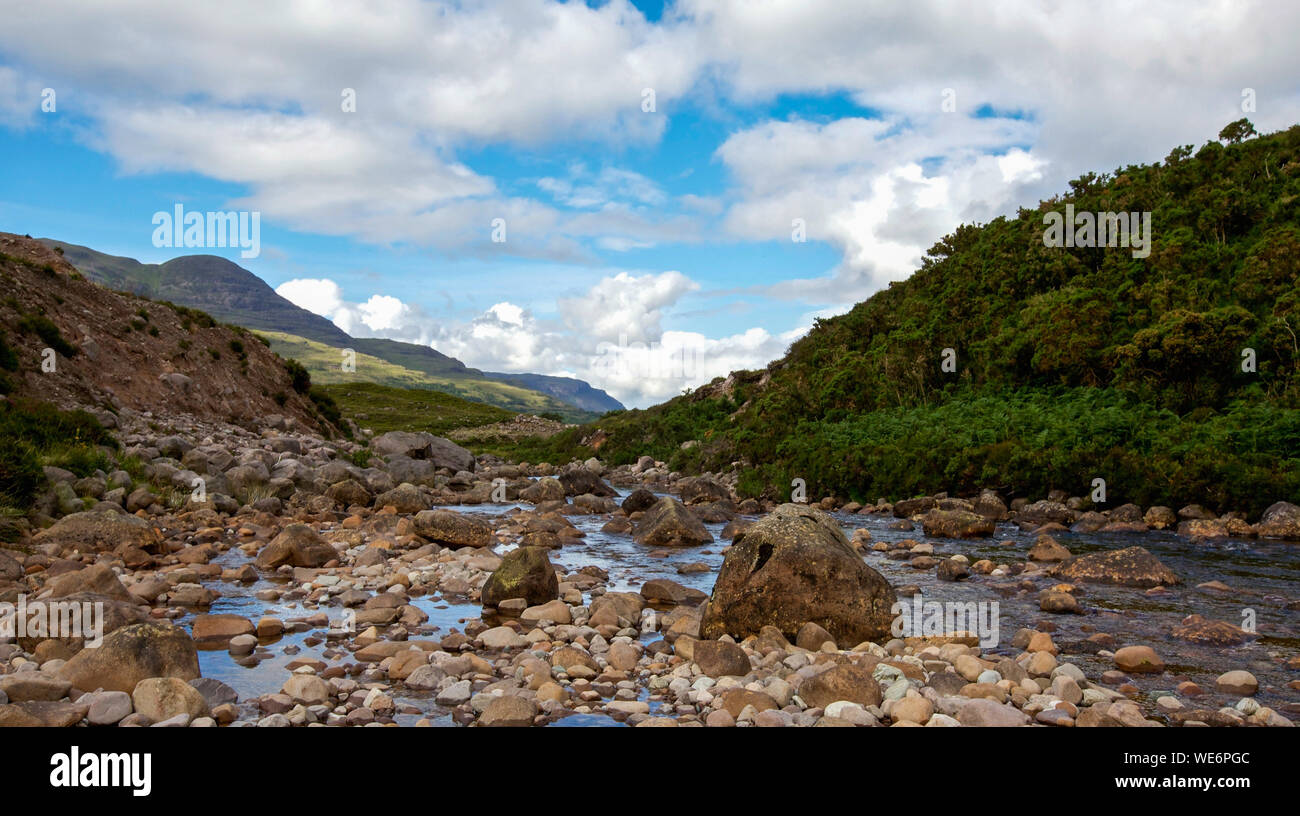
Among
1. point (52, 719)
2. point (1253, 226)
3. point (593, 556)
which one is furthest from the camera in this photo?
point (1253, 226)

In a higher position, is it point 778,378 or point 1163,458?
point 778,378

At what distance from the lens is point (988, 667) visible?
28.6 ft

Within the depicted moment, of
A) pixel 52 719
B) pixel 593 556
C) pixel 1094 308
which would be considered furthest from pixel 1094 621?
pixel 1094 308

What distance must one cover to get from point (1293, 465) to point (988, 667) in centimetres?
1863

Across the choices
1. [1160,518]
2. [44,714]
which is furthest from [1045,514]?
[44,714]

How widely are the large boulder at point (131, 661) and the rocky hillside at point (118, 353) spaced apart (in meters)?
21.0

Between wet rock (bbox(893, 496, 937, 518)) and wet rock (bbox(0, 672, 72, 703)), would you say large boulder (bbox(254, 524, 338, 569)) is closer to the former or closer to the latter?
wet rock (bbox(0, 672, 72, 703))

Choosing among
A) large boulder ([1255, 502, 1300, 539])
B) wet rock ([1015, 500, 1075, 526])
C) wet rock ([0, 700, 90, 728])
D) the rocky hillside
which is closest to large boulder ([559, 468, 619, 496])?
the rocky hillside

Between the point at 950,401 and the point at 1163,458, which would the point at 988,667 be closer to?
the point at 1163,458

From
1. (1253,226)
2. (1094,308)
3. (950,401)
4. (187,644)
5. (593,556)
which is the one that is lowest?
(593,556)

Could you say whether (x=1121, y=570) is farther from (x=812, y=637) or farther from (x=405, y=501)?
(x=405, y=501)

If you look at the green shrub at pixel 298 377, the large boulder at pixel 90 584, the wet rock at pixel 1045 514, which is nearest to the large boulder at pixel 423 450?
the green shrub at pixel 298 377

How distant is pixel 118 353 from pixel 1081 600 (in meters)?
37.3

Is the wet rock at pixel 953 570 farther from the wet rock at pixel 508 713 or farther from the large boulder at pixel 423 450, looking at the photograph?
the large boulder at pixel 423 450
